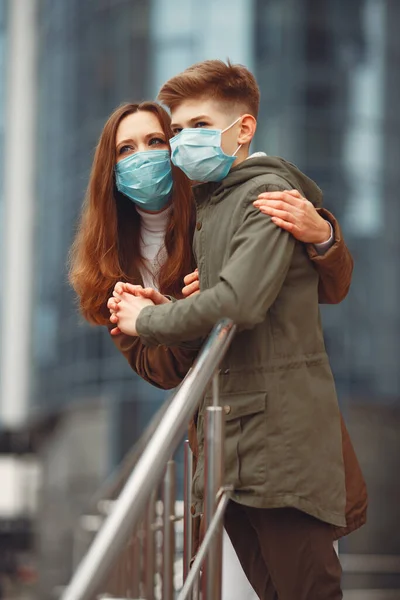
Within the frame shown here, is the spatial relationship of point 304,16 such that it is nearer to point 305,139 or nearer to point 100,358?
point 305,139

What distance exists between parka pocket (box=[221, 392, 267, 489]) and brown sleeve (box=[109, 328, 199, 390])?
1.94 ft

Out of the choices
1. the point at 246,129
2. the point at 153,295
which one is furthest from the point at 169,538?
the point at 246,129

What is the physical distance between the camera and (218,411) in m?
3.61

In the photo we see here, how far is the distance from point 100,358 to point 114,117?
2415cm

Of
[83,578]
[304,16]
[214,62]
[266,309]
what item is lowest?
[83,578]

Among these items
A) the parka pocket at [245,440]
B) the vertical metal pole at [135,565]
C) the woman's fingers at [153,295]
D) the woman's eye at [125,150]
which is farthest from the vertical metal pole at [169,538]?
the woman's eye at [125,150]

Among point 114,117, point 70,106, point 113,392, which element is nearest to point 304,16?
point 70,106

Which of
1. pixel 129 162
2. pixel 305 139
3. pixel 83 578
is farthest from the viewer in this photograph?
pixel 305 139

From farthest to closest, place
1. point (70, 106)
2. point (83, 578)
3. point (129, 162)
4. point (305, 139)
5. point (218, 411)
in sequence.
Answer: point (70, 106)
point (305, 139)
point (129, 162)
point (218, 411)
point (83, 578)

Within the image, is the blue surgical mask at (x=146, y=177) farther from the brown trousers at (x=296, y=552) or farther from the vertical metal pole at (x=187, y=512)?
the brown trousers at (x=296, y=552)

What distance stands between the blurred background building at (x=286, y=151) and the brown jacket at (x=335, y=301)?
1789cm

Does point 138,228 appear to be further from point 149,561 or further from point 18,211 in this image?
point 18,211

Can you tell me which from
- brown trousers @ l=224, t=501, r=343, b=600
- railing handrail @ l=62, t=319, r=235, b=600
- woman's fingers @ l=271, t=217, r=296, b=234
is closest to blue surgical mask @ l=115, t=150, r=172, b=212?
woman's fingers @ l=271, t=217, r=296, b=234

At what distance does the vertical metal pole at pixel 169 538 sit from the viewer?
Result: 11.9 ft
